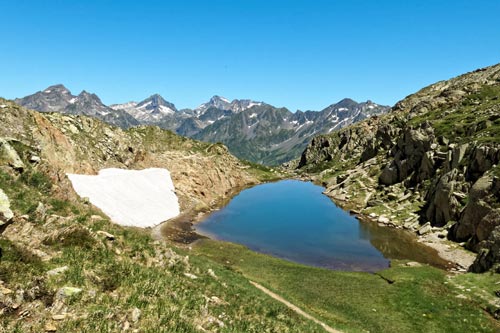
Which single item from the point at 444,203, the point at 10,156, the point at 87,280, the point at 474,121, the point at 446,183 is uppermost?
the point at 474,121

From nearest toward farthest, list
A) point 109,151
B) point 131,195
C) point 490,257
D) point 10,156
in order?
point 10,156
point 490,257
point 131,195
point 109,151

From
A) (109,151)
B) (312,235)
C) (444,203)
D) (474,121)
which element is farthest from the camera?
(474,121)

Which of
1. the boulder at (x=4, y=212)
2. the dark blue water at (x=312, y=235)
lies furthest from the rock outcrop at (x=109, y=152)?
the dark blue water at (x=312, y=235)

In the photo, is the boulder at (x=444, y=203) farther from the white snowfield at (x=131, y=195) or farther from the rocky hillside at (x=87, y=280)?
the white snowfield at (x=131, y=195)

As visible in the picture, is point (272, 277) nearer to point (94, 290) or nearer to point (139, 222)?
point (94, 290)

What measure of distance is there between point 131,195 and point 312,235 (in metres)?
46.2

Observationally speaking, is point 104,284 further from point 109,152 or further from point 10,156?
point 109,152

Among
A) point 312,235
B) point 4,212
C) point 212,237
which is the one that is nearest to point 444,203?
point 312,235

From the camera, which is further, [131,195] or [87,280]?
[131,195]

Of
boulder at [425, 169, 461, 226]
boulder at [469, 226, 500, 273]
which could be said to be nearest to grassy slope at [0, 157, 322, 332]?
boulder at [469, 226, 500, 273]

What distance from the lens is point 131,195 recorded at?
83812mm

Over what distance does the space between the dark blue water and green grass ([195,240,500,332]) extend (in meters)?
11.1

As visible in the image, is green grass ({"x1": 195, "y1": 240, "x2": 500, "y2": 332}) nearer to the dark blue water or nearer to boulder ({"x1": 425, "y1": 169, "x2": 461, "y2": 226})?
the dark blue water

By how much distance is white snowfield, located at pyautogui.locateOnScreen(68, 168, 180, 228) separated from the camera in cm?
7204
